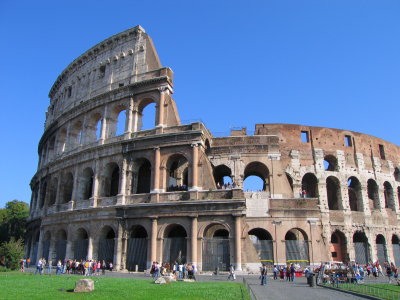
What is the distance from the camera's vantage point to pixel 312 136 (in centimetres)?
2941

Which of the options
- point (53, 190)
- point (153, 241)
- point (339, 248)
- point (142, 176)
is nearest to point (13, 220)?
point (53, 190)

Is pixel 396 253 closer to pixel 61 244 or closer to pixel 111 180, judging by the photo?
pixel 111 180

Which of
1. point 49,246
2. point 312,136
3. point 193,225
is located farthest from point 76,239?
point 312,136

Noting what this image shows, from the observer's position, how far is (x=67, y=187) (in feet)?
95.7

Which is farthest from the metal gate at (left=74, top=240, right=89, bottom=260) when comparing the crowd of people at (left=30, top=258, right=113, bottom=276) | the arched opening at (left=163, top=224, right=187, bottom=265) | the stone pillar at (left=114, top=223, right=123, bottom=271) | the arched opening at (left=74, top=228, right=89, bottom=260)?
the arched opening at (left=163, top=224, right=187, bottom=265)

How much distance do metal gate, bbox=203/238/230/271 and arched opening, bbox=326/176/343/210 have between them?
1232 cm

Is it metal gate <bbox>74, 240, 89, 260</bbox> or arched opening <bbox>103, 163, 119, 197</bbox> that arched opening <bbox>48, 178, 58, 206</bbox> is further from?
metal gate <bbox>74, 240, 89, 260</bbox>

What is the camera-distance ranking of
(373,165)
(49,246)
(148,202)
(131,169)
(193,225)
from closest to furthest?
(193,225)
(148,202)
(131,169)
(49,246)
(373,165)

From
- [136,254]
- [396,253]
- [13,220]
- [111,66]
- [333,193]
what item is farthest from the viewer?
[13,220]

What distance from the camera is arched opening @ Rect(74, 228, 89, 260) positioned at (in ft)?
80.9

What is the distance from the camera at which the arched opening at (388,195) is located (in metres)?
31.5

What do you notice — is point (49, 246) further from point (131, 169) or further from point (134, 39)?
point (134, 39)

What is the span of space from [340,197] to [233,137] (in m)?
10.6

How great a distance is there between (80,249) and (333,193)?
21.2 m
